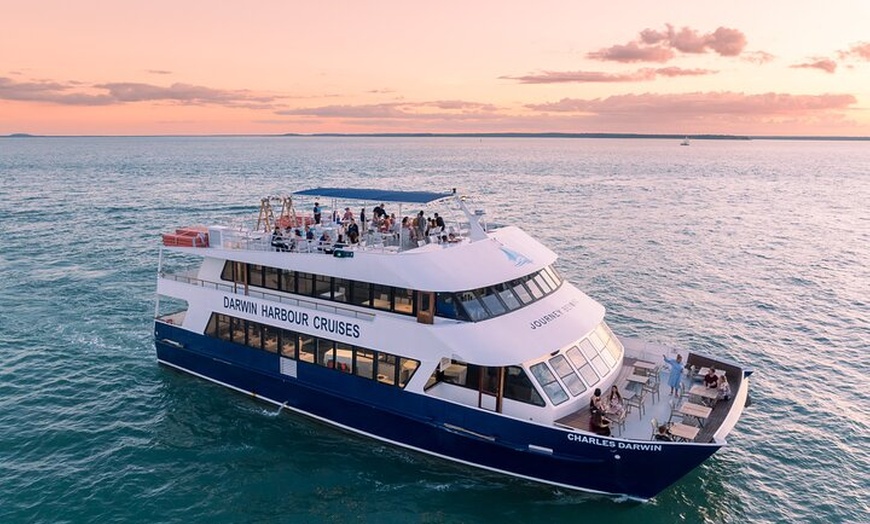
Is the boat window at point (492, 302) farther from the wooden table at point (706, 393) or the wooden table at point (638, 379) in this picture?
the wooden table at point (706, 393)

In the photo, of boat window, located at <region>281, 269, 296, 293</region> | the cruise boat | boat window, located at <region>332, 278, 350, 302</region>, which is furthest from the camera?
boat window, located at <region>281, 269, 296, 293</region>

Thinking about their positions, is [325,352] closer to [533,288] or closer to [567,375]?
[533,288]

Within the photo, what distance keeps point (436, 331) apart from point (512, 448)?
3586mm

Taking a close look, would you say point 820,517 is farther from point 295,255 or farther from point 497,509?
point 295,255

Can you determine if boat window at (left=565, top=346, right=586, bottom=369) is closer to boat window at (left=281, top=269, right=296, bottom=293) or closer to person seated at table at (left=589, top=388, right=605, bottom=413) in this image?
person seated at table at (left=589, top=388, right=605, bottom=413)

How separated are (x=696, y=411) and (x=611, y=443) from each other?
114 inches

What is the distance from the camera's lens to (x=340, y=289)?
58.2 feet

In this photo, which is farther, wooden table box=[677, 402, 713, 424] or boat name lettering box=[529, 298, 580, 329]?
boat name lettering box=[529, 298, 580, 329]

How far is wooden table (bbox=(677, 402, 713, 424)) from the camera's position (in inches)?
585

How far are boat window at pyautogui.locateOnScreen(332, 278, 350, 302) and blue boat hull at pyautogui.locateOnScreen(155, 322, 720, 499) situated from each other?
2.26 m

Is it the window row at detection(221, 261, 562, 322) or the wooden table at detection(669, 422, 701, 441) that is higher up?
the window row at detection(221, 261, 562, 322)

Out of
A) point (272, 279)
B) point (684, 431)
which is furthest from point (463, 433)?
point (272, 279)

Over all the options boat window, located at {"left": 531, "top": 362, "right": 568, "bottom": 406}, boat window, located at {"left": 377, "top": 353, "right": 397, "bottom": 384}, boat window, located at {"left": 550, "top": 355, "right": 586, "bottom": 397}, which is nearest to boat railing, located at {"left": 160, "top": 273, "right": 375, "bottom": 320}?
boat window, located at {"left": 377, "top": 353, "right": 397, "bottom": 384}

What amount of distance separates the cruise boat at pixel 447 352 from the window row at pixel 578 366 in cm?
5
